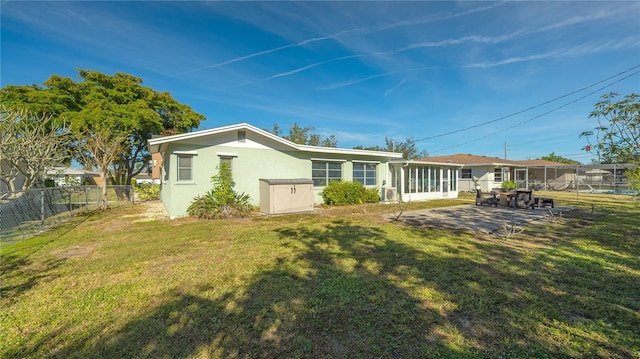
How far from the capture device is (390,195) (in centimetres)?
1584

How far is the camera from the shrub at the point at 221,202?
10266 millimetres

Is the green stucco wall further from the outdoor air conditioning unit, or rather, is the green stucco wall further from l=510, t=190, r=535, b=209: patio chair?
l=510, t=190, r=535, b=209: patio chair

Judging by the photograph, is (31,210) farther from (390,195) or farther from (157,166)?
(390,195)

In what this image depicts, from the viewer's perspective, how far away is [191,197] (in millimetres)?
10680

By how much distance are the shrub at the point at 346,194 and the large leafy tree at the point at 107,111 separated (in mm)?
10930

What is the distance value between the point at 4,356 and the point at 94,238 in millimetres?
5504

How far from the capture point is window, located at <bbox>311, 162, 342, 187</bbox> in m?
14.2

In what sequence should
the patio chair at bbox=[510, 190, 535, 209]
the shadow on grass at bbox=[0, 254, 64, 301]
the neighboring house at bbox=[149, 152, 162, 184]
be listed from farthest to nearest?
the neighboring house at bbox=[149, 152, 162, 184] → the patio chair at bbox=[510, 190, 535, 209] → the shadow on grass at bbox=[0, 254, 64, 301]

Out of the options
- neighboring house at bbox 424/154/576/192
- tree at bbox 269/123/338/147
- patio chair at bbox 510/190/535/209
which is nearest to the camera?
patio chair at bbox 510/190/535/209

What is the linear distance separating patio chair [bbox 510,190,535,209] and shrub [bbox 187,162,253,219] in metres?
11.9

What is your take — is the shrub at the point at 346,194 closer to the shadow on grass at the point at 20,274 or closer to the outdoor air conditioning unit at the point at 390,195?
the outdoor air conditioning unit at the point at 390,195

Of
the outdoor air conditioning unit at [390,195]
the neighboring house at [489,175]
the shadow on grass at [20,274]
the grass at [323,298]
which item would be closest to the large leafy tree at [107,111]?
the grass at [323,298]

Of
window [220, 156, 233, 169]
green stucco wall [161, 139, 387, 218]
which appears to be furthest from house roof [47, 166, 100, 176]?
window [220, 156, 233, 169]

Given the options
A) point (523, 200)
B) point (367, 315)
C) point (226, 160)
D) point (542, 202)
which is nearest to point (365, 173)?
point (523, 200)
